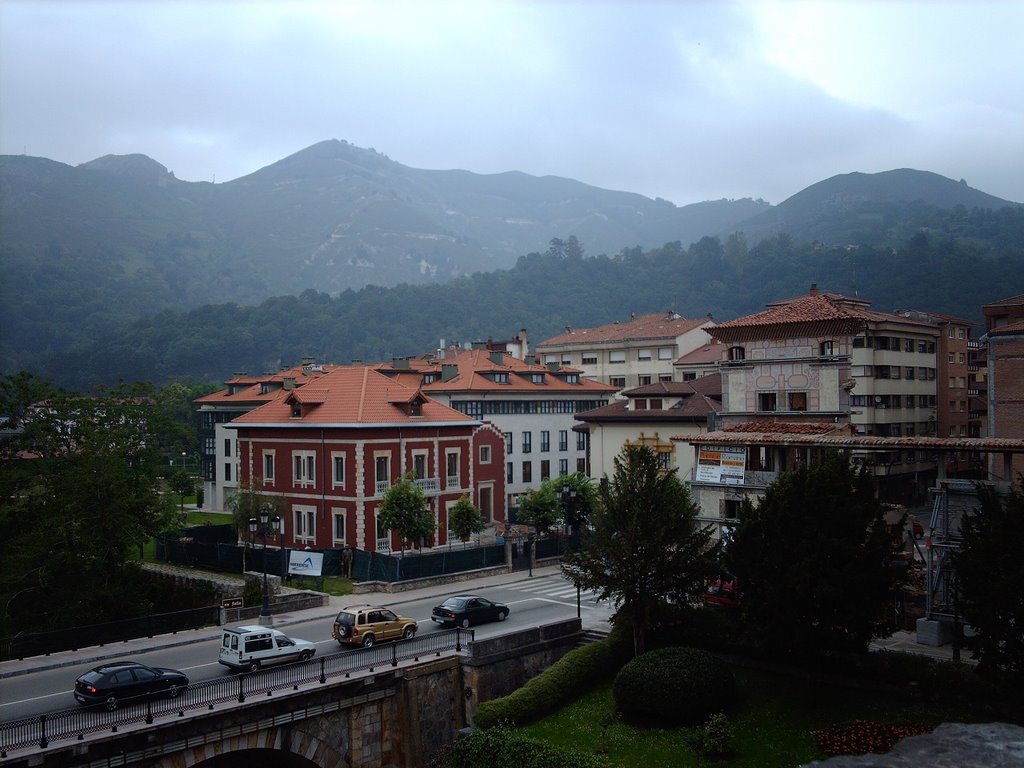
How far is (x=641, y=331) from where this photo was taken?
3595 inches

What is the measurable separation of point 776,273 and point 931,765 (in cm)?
13724

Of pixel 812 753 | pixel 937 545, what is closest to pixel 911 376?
pixel 937 545

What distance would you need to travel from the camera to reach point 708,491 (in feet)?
119

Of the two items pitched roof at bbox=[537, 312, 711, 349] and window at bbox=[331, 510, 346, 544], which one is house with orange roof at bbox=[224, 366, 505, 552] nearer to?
window at bbox=[331, 510, 346, 544]

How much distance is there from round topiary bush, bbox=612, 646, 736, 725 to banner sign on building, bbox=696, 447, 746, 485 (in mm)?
10150

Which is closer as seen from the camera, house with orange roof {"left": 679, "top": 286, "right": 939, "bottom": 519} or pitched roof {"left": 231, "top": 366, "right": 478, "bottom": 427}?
house with orange roof {"left": 679, "top": 286, "right": 939, "bottom": 519}

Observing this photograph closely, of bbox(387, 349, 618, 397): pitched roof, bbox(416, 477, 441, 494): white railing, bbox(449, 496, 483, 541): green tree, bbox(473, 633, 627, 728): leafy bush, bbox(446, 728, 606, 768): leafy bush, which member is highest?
bbox(387, 349, 618, 397): pitched roof

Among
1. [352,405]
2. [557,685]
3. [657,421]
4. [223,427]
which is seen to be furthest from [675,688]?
[223,427]

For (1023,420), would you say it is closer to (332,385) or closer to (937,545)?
(937,545)

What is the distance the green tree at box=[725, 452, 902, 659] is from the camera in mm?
23969

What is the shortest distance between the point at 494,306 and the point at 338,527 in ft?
422

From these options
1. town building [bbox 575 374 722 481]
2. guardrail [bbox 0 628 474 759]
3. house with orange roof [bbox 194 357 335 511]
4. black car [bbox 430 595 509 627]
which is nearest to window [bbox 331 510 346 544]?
black car [bbox 430 595 509 627]

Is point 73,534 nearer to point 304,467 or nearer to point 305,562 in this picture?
point 305,562

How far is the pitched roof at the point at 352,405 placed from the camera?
1889 inches
